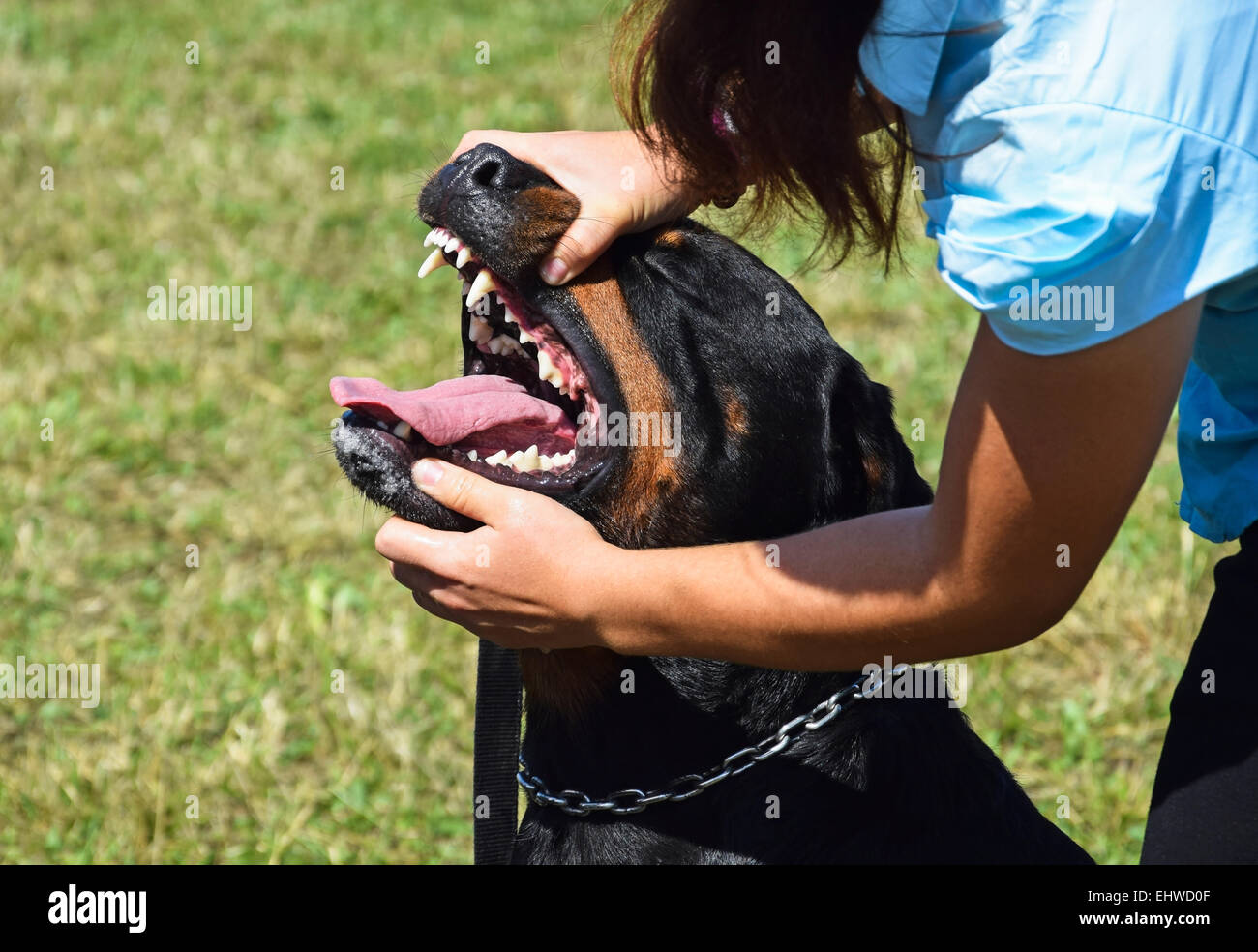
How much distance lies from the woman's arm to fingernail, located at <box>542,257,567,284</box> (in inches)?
13.8

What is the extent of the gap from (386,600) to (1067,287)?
2826mm

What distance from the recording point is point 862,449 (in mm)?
2293

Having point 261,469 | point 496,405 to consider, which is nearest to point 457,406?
point 496,405

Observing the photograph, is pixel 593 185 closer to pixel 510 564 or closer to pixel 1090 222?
pixel 510 564

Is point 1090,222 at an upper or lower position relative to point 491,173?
lower

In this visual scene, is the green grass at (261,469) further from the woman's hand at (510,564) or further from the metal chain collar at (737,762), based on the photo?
the metal chain collar at (737,762)

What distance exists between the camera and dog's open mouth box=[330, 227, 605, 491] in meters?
2.11

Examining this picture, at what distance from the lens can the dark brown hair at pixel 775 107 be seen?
4.85ft

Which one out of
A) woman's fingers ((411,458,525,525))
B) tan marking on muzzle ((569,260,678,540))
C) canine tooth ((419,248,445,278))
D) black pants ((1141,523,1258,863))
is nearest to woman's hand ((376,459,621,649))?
woman's fingers ((411,458,525,525))

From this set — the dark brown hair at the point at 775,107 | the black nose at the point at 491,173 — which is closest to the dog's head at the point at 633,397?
the black nose at the point at 491,173

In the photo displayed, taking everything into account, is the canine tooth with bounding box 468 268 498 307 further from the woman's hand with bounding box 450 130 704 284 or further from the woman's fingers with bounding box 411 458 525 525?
the woman's fingers with bounding box 411 458 525 525

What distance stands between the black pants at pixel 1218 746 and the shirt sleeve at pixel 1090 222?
66cm

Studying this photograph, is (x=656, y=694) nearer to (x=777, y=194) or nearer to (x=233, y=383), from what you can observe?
(x=777, y=194)

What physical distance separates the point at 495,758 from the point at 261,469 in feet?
8.34
